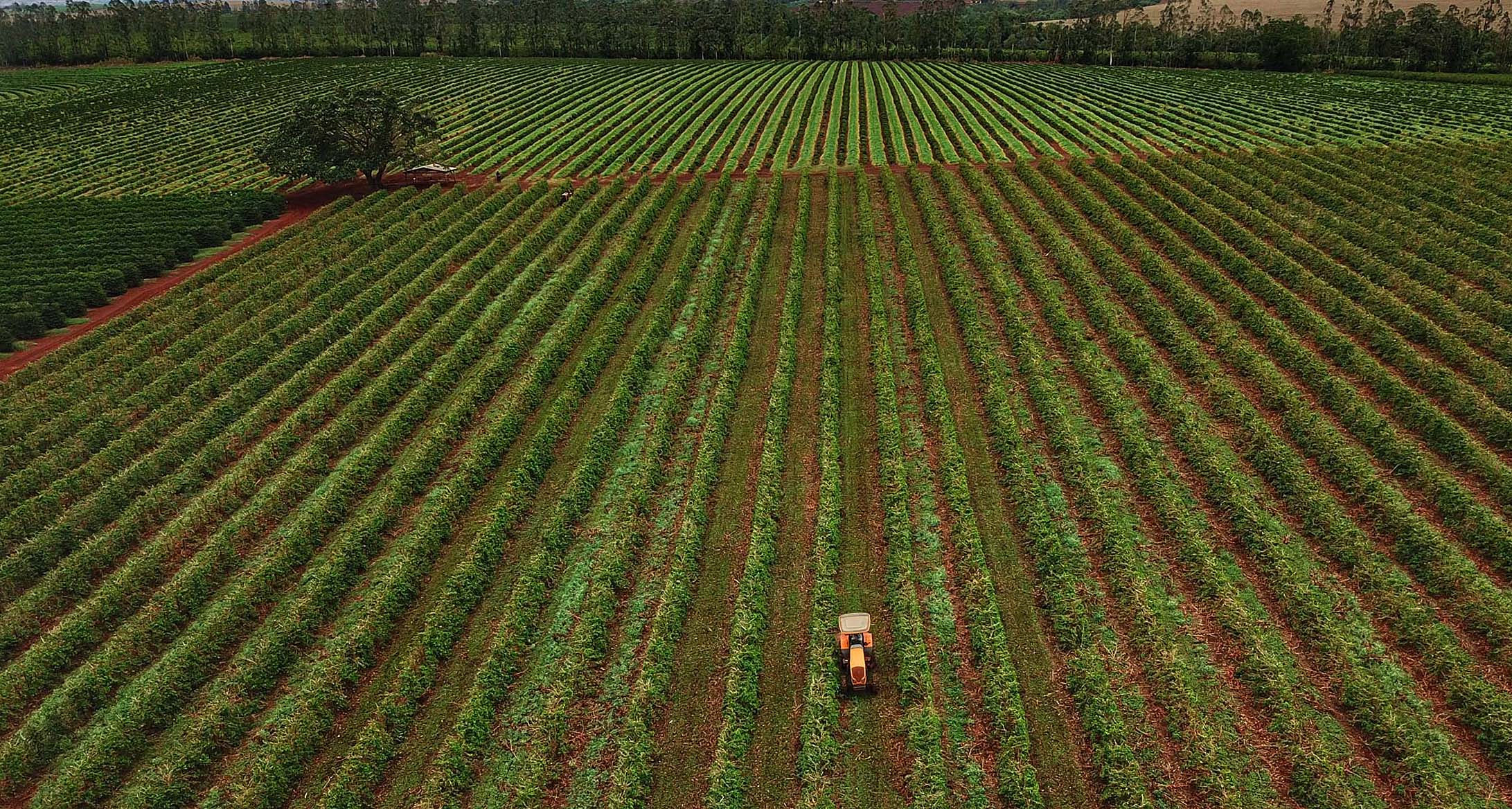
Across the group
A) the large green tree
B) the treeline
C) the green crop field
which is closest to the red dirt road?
the green crop field

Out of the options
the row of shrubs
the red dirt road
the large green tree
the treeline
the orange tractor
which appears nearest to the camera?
the orange tractor

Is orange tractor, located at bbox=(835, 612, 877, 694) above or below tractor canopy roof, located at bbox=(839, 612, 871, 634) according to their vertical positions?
below

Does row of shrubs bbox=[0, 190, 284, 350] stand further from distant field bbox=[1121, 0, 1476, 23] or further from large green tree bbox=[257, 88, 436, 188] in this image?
distant field bbox=[1121, 0, 1476, 23]

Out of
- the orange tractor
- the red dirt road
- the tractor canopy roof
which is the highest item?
the red dirt road

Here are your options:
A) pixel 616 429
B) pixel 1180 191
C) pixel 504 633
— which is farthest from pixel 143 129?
pixel 1180 191

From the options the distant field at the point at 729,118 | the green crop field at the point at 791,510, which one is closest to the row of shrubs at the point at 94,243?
the green crop field at the point at 791,510

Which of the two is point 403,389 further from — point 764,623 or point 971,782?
point 971,782
